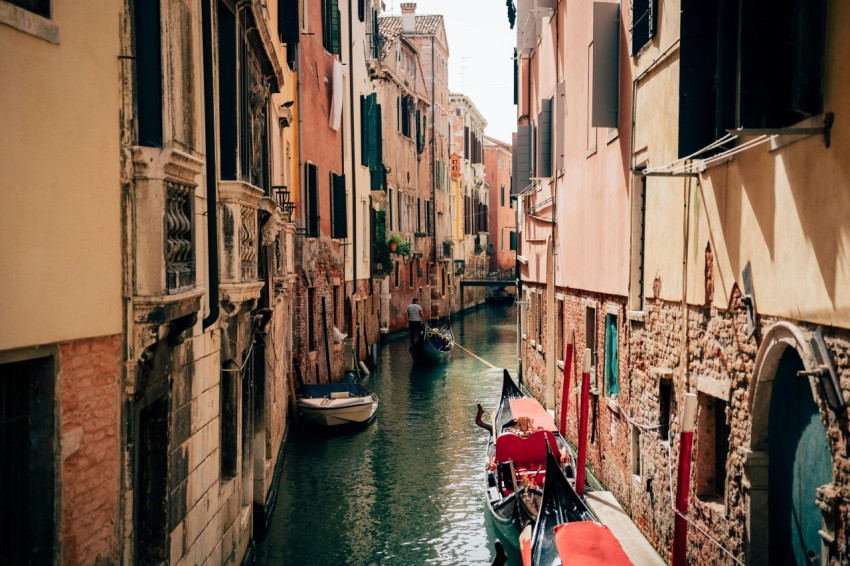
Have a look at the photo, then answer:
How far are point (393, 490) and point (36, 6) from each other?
9445 millimetres

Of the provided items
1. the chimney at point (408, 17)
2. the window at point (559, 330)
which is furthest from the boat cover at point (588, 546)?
the chimney at point (408, 17)

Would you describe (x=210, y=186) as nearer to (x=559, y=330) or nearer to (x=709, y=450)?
(x=709, y=450)

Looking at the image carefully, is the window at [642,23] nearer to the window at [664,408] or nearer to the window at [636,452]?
the window at [664,408]

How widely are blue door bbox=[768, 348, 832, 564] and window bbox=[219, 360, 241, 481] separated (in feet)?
14.8

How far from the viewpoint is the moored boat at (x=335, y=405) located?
14.9 metres

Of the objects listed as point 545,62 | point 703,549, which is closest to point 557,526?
point 703,549

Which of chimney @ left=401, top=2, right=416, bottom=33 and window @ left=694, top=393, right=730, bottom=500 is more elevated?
chimney @ left=401, top=2, right=416, bottom=33

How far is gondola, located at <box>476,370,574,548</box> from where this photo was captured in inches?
367

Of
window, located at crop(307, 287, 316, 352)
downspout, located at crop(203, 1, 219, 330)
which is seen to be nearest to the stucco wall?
downspout, located at crop(203, 1, 219, 330)

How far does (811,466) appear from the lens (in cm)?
498

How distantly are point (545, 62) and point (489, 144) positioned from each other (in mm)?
41524

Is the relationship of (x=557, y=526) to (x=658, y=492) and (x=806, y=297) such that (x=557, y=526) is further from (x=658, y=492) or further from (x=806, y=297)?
(x=806, y=297)

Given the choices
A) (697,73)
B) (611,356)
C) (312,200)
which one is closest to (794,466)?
(697,73)

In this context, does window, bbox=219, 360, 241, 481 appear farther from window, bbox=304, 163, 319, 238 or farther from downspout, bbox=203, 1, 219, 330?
window, bbox=304, 163, 319, 238
